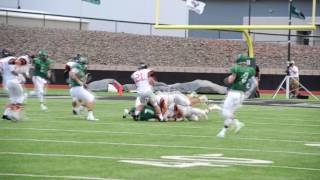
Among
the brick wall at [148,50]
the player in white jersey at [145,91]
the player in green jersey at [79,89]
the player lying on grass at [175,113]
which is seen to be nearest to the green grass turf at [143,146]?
the player lying on grass at [175,113]

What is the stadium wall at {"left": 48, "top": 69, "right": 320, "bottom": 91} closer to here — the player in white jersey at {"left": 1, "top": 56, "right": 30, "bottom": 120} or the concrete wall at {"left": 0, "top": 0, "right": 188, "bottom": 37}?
the concrete wall at {"left": 0, "top": 0, "right": 188, "bottom": 37}

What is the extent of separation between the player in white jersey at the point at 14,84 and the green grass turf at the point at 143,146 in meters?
0.47

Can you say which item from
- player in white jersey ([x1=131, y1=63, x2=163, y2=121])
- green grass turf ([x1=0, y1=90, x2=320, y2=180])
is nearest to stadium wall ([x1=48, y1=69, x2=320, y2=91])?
green grass turf ([x1=0, y1=90, x2=320, y2=180])

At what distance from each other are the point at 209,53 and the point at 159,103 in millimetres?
31016

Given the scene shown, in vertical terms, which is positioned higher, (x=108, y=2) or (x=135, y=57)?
(x=108, y=2)

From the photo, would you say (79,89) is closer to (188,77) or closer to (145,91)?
(145,91)

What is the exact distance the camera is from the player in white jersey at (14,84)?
68.7 feet

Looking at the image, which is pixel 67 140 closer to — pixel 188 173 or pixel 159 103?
pixel 188 173

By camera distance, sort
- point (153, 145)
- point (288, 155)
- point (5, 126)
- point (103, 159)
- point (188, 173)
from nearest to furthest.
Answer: point (188, 173), point (103, 159), point (288, 155), point (153, 145), point (5, 126)

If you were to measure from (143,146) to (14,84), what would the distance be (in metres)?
6.81

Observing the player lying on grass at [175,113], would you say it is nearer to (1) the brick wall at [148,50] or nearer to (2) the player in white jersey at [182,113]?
(2) the player in white jersey at [182,113]

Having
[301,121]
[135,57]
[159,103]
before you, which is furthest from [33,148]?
[135,57]

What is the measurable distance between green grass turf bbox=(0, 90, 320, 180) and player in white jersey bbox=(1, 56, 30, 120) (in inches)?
18.4

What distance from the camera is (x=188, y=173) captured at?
11867 millimetres
